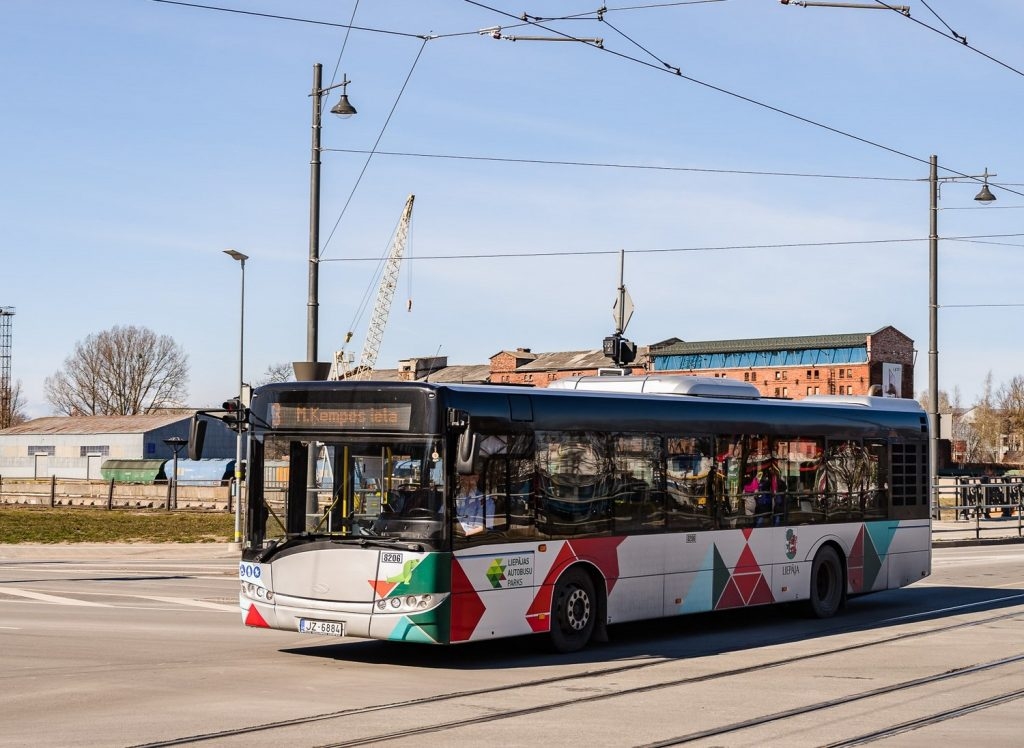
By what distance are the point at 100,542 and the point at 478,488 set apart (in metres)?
25.1

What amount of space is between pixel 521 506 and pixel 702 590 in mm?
3278

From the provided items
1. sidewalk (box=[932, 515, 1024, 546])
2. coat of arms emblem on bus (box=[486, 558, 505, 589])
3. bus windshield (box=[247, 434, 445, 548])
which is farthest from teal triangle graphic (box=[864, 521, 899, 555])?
sidewalk (box=[932, 515, 1024, 546])

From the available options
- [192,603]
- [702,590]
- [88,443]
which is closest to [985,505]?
[702,590]

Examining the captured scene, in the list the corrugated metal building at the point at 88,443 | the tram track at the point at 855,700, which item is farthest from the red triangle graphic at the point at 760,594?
the corrugated metal building at the point at 88,443

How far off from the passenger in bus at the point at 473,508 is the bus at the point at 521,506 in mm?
24

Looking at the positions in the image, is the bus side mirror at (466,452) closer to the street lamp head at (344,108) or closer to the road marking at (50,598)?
the road marking at (50,598)

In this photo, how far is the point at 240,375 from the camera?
42.4 meters

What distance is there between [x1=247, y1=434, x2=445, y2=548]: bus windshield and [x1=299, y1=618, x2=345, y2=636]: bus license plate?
0.78 metres

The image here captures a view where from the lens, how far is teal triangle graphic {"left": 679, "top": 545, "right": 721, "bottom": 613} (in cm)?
1541

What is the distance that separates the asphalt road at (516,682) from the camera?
9352 millimetres

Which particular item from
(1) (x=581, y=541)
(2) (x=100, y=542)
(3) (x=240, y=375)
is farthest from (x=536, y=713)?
(3) (x=240, y=375)

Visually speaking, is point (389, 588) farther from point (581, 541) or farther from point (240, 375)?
point (240, 375)

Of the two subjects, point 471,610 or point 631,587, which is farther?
point 631,587

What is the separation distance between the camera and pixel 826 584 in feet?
Answer: 58.7
